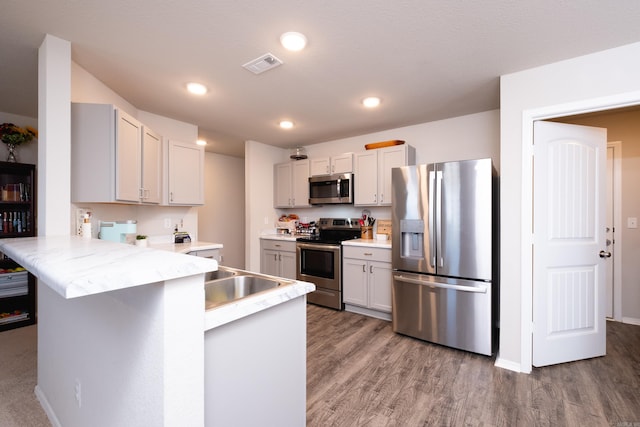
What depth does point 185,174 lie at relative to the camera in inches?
133

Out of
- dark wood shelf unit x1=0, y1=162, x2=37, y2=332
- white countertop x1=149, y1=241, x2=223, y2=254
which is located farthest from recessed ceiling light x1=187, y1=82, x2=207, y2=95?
dark wood shelf unit x1=0, y1=162, x2=37, y2=332

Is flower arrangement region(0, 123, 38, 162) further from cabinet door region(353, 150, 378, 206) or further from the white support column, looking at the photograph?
cabinet door region(353, 150, 378, 206)

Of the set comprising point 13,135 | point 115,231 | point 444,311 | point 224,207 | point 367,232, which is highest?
point 13,135

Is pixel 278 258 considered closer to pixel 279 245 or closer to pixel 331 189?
pixel 279 245

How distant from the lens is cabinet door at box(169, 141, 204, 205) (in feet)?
10.6

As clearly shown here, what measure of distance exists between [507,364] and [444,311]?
59 centimetres

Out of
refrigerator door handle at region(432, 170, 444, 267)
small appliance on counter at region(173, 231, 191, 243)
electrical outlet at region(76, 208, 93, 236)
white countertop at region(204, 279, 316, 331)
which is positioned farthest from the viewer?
small appliance on counter at region(173, 231, 191, 243)

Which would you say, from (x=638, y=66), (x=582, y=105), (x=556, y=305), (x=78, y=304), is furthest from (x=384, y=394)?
(x=638, y=66)

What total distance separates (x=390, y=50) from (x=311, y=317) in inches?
113

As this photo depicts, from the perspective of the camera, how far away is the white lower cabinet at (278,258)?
163 inches

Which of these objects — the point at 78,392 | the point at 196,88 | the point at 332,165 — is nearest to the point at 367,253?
the point at 332,165

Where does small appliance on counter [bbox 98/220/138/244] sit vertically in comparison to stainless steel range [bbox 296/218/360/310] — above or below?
above

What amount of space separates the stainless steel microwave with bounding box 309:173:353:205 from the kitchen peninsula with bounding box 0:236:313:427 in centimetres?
282

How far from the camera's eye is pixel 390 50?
78.7 inches
